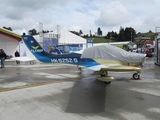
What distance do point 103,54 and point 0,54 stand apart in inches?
404

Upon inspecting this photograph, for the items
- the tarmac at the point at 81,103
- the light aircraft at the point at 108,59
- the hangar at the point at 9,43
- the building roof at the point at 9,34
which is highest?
the building roof at the point at 9,34

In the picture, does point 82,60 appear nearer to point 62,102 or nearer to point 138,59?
point 138,59

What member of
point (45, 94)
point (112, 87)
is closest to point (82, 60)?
point (112, 87)

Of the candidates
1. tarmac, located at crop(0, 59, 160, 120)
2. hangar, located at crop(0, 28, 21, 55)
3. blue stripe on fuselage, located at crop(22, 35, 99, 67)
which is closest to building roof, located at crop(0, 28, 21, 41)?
hangar, located at crop(0, 28, 21, 55)

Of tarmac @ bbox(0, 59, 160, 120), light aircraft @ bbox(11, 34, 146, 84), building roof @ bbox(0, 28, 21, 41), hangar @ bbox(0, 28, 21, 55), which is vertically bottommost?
tarmac @ bbox(0, 59, 160, 120)

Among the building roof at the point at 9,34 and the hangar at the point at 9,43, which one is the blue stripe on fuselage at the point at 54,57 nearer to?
the building roof at the point at 9,34

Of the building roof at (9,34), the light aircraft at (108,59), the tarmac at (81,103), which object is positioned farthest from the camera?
the building roof at (9,34)

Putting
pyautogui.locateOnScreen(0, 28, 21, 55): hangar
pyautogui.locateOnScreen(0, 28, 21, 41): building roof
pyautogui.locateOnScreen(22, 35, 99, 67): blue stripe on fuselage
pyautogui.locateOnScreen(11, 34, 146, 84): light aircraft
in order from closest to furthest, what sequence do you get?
pyautogui.locateOnScreen(11, 34, 146, 84): light aircraft < pyautogui.locateOnScreen(22, 35, 99, 67): blue stripe on fuselage < pyautogui.locateOnScreen(0, 28, 21, 41): building roof < pyautogui.locateOnScreen(0, 28, 21, 55): hangar

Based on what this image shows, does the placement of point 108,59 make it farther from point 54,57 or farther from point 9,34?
point 9,34

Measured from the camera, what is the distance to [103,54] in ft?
25.5

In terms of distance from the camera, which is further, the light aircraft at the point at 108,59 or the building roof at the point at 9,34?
the building roof at the point at 9,34

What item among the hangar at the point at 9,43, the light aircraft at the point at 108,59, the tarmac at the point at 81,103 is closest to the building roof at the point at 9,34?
the hangar at the point at 9,43

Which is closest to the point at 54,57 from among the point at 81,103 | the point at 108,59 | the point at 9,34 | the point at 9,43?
the point at 108,59

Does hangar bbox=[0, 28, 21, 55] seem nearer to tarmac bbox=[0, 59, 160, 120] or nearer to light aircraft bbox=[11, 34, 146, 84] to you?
light aircraft bbox=[11, 34, 146, 84]
